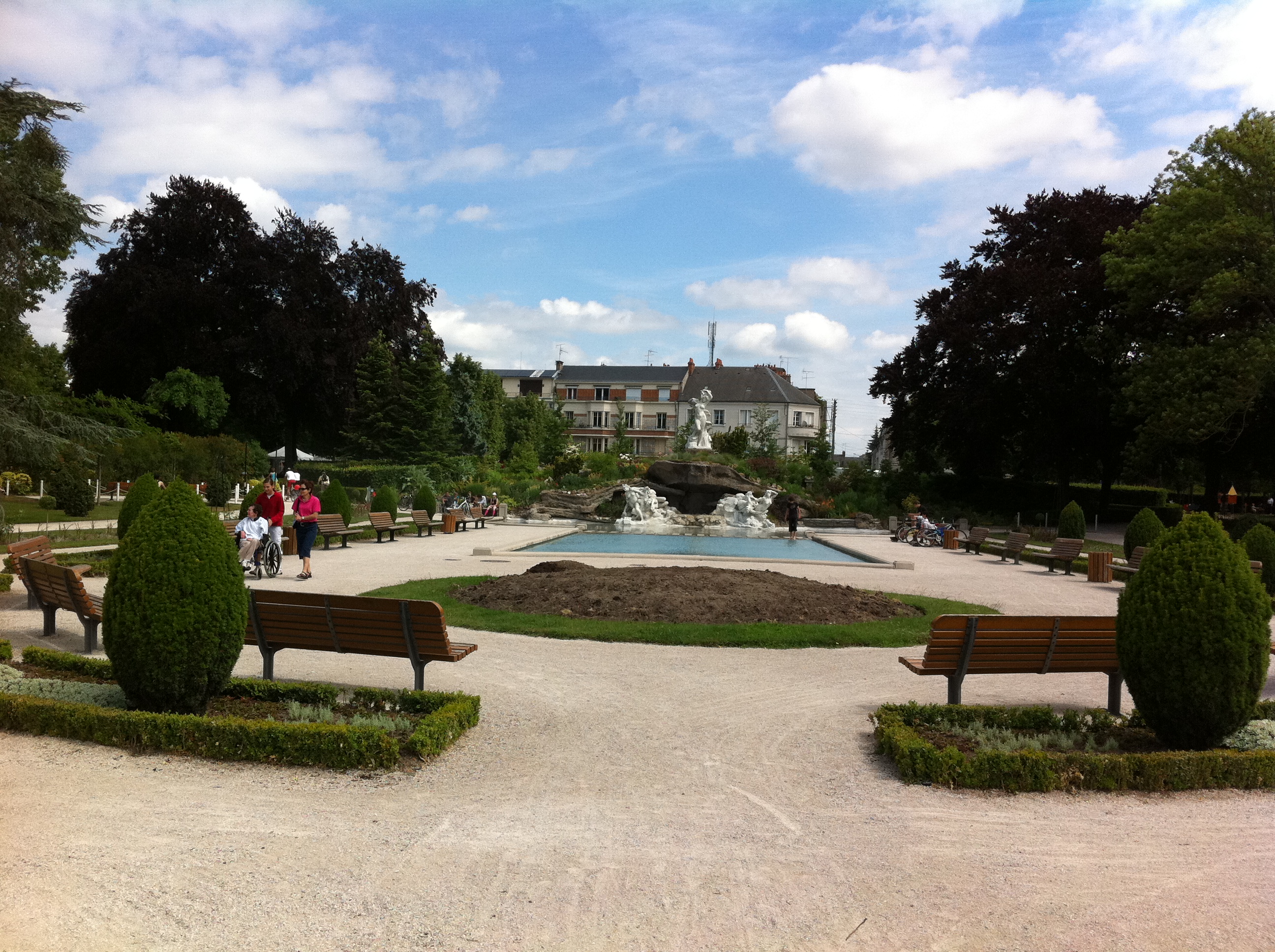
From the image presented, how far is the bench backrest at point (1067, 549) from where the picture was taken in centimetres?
2089

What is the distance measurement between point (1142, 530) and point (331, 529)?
18259mm

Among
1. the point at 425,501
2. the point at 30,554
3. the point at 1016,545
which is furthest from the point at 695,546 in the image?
the point at 30,554

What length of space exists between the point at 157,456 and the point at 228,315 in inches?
563

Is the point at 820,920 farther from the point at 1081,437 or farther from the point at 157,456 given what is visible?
the point at 1081,437

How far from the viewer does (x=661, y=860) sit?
15.0ft

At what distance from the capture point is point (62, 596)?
9.64m

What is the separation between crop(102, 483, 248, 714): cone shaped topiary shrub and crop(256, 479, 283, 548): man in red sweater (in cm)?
951

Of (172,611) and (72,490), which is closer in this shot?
(172,611)

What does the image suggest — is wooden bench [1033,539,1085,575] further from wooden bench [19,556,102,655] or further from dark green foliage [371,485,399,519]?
wooden bench [19,556,102,655]

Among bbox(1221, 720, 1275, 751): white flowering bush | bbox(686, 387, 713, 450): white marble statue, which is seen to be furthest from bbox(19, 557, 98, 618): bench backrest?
bbox(686, 387, 713, 450): white marble statue

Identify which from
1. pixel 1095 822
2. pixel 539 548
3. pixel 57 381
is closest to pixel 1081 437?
pixel 539 548

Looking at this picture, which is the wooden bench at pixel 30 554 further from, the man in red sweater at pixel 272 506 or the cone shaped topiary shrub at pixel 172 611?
the cone shaped topiary shrub at pixel 172 611

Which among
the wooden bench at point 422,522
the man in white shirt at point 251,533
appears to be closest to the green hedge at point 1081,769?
the man in white shirt at point 251,533

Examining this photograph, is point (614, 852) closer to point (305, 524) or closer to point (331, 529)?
point (305, 524)
